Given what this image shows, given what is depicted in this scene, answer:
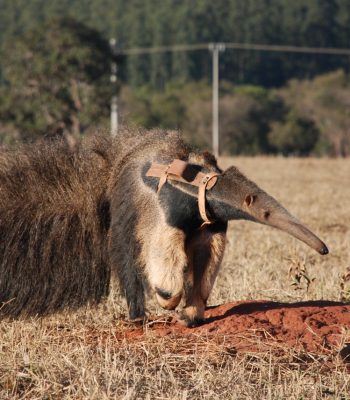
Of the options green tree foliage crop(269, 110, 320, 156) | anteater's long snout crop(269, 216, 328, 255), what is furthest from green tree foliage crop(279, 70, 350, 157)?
anteater's long snout crop(269, 216, 328, 255)

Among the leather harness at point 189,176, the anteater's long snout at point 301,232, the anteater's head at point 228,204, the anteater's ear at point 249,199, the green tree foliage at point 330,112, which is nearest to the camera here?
the anteater's long snout at point 301,232

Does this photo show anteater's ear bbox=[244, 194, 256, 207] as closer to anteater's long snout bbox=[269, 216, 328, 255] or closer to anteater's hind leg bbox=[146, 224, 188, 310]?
anteater's long snout bbox=[269, 216, 328, 255]

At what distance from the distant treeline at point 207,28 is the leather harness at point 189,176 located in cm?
7777

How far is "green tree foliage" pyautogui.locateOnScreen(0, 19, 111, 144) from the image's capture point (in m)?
28.3

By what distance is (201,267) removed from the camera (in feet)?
15.5

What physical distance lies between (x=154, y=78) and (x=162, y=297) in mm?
85523

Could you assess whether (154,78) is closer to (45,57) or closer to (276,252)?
(45,57)

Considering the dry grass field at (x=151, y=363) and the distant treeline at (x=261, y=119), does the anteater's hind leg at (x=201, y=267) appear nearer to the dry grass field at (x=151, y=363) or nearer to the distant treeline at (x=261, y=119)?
the dry grass field at (x=151, y=363)

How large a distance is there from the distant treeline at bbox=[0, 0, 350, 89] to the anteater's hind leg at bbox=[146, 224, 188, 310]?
77850 mm

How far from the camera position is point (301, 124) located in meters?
52.1

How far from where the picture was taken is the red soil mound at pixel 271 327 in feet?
14.3

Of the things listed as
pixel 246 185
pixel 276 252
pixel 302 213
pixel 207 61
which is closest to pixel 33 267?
pixel 246 185

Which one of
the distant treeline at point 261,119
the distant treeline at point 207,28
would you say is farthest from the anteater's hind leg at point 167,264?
the distant treeline at point 207,28

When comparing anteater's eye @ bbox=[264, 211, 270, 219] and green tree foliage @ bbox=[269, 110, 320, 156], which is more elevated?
anteater's eye @ bbox=[264, 211, 270, 219]
